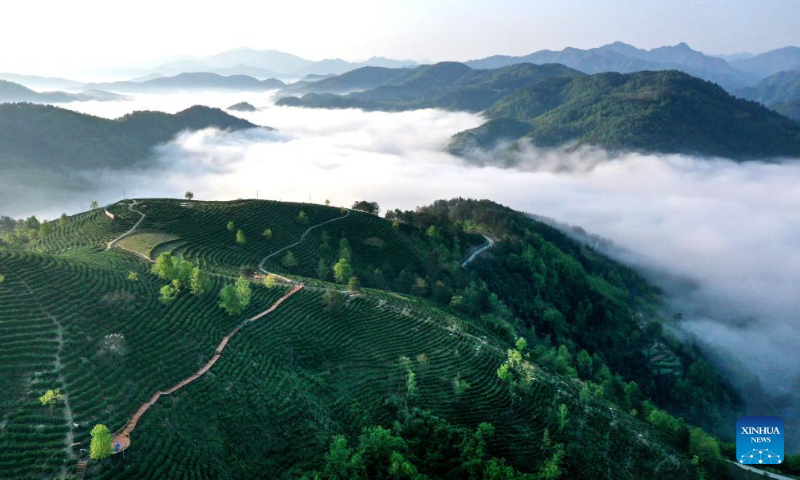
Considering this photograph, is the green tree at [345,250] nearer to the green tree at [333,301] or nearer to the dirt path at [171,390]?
the green tree at [333,301]

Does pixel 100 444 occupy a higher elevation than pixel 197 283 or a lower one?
lower

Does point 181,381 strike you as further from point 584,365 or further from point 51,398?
point 584,365

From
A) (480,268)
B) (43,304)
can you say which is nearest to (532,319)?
(480,268)

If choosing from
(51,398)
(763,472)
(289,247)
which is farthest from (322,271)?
(763,472)

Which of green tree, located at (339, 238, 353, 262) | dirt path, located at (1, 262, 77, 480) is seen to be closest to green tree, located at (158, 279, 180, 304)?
dirt path, located at (1, 262, 77, 480)

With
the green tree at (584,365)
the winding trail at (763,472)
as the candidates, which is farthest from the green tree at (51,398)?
the green tree at (584,365)

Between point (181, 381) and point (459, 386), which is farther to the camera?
point (459, 386)

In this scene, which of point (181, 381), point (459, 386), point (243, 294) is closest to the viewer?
point (181, 381)

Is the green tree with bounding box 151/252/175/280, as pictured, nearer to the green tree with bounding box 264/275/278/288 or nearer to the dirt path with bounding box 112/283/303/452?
the dirt path with bounding box 112/283/303/452
